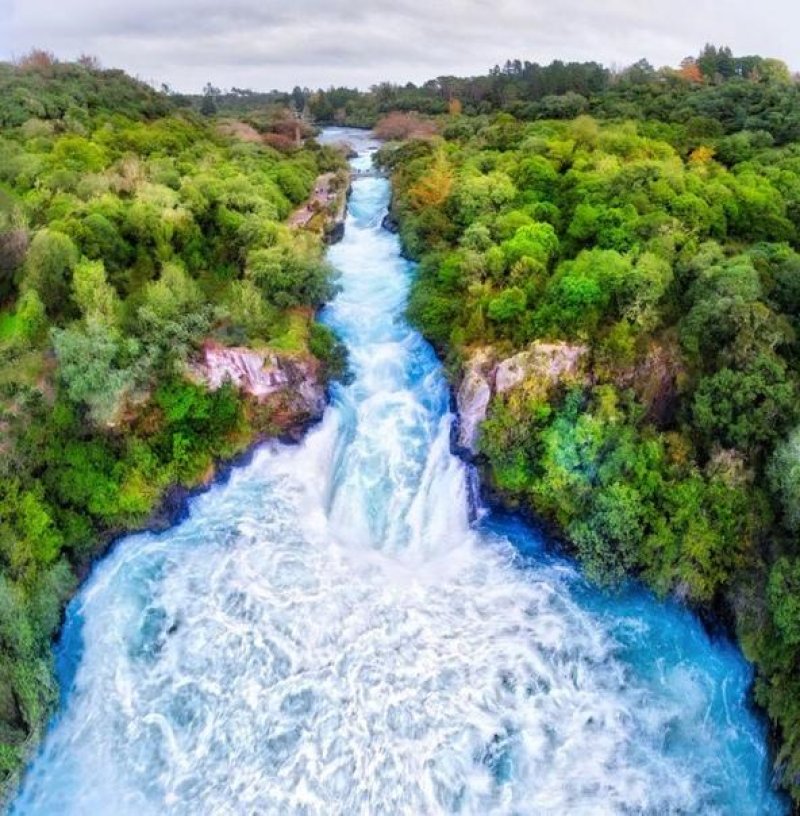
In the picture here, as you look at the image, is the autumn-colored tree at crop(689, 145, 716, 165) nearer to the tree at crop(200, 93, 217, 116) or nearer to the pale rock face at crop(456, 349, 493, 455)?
the pale rock face at crop(456, 349, 493, 455)

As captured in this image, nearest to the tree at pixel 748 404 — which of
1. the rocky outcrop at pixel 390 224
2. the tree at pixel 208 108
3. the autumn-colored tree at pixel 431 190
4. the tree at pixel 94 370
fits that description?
the tree at pixel 94 370

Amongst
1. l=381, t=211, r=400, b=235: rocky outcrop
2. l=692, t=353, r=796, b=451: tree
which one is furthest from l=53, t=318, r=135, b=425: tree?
l=381, t=211, r=400, b=235: rocky outcrop

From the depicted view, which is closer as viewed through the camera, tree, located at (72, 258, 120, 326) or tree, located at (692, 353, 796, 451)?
tree, located at (692, 353, 796, 451)

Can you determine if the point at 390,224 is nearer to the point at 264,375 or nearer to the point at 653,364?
the point at 264,375

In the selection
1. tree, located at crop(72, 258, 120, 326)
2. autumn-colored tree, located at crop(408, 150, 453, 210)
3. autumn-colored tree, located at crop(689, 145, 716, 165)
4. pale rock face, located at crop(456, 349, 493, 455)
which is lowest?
pale rock face, located at crop(456, 349, 493, 455)

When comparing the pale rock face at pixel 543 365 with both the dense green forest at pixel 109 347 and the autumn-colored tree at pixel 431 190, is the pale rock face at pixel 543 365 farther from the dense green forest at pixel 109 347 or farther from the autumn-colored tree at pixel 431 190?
the autumn-colored tree at pixel 431 190

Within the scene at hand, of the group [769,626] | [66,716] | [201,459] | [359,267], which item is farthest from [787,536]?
[359,267]

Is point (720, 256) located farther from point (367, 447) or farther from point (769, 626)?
point (367, 447)

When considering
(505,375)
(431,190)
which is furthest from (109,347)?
(431,190)
